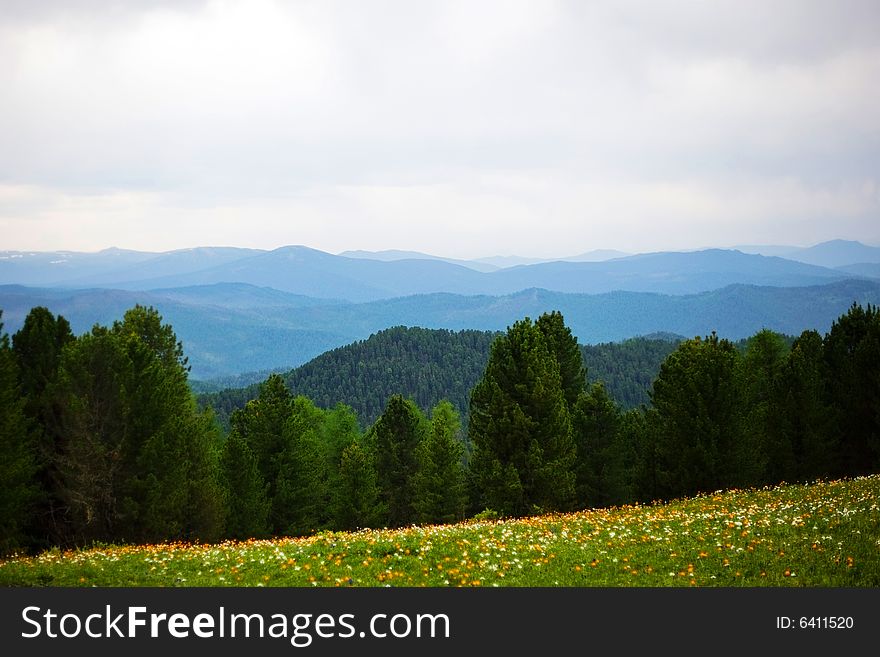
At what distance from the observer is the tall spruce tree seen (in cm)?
3105

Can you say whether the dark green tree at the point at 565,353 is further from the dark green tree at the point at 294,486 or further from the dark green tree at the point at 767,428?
the dark green tree at the point at 294,486

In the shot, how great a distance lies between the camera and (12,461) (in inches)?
933

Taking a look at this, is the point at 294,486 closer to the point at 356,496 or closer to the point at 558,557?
the point at 356,496

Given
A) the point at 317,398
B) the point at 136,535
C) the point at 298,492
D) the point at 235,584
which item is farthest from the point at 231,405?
the point at 235,584

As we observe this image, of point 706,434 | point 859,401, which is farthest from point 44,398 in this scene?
point 859,401

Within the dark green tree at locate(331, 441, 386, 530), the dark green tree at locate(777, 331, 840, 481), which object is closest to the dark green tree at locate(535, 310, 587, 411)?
the dark green tree at locate(777, 331, 840, 481)

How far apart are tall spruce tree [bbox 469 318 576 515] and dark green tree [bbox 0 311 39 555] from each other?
20048 millimetres

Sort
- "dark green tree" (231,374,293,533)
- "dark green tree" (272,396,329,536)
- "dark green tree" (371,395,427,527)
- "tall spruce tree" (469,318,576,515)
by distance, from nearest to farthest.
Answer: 1. "tall spruce tree" (469,318,576,515)
2. "dark green tree" (272,396,329,536)
3. "dark green tree" (231,374,293,533)
4. "dark green tree" (371,395,427,527)

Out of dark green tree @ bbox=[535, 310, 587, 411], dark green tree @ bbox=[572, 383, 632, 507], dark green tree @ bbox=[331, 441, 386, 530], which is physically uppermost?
dark green tree @ bbox=[535, 310, 587, 411]

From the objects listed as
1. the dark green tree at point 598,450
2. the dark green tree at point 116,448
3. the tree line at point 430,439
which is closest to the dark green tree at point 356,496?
the tree line at point 430,439

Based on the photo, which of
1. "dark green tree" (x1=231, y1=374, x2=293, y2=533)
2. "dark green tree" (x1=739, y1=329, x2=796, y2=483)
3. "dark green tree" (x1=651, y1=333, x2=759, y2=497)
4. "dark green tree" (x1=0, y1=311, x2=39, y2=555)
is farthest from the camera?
"dark green tree" (x1=231, y1=374, x2=293, y2=533)

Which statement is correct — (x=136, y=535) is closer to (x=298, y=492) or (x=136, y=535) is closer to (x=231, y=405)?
(x=298, y=492)

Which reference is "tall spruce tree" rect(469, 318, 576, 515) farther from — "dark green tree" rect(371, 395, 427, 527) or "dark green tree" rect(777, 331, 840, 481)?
"dark green tree" rect(371, 395, 427, 527)

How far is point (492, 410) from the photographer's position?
32.5 meters
